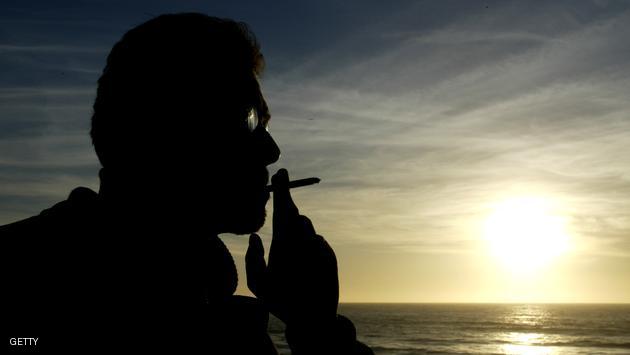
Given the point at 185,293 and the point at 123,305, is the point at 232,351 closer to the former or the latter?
the point at 185,293

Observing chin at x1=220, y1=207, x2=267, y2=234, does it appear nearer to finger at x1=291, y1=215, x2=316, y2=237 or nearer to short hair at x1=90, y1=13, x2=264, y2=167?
finger at x1=291, y1=215, x2=316, y2=237

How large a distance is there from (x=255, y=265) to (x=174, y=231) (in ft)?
1.03

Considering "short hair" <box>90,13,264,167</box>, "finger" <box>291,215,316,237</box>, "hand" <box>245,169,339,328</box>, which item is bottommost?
"hand" <box>245,169,339,328</box>

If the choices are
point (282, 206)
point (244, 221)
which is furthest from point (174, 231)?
point (282, 206)

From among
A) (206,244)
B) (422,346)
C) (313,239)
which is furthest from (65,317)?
(422,346)

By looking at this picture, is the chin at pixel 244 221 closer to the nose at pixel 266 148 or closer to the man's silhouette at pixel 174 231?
the man's silhouette at pixel 174 231

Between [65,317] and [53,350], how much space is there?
7 centimetres

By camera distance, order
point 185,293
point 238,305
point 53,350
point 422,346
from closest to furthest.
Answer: point 53,350, point 185,293, point 238,305, point 422,346

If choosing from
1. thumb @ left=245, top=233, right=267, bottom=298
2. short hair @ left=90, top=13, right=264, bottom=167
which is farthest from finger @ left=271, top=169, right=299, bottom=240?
short hair @ left=90, top=13, right=264, bottom=167

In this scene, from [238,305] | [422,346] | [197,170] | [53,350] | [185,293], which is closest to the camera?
[53,350]

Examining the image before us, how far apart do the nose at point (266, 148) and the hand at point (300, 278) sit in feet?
0.65

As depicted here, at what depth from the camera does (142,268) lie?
1358 mm

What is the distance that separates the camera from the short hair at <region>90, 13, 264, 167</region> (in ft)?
5.12

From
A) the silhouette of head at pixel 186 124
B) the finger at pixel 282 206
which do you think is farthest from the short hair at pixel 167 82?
the finger at pixel 282 206
